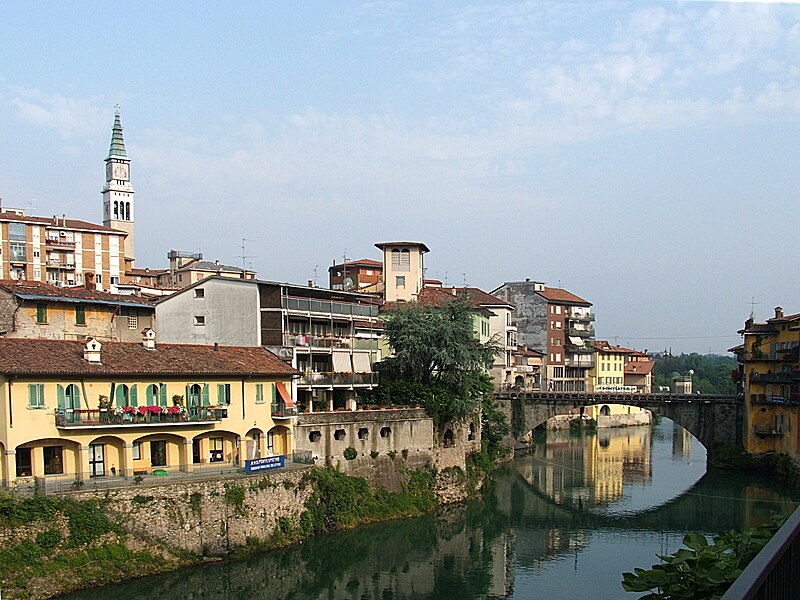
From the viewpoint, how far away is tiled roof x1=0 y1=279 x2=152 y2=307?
4140 cm

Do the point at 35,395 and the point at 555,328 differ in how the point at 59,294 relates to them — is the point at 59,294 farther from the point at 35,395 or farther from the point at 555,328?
the point at 555,328

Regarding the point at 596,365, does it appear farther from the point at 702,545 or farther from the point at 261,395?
the point at 702,545

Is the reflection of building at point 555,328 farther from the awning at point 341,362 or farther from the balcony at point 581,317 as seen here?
the awning at point 341,362

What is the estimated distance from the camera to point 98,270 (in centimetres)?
8769

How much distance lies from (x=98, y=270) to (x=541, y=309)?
170 ft

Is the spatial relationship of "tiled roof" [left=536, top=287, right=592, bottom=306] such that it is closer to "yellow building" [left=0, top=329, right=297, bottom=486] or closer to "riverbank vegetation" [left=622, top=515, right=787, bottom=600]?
"yellow building" [left=0, top=329, right=297, bottom=486]

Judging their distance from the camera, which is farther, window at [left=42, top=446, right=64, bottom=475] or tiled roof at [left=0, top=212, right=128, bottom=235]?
tiled roof at [left=0, top=212, right=128, bottom=235]

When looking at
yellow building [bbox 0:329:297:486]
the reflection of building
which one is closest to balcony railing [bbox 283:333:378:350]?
yellow building [bbox 0:329:297:486]

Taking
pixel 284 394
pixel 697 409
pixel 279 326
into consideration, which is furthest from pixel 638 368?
pixel 284 394

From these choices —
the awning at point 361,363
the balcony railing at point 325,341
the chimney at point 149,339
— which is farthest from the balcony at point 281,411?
the awning at point 361,363

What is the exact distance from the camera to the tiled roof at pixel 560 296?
103312 millimetres

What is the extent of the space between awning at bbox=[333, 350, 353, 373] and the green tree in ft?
7.41

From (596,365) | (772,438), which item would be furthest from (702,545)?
(596,365)

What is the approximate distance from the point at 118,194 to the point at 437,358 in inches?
2945
